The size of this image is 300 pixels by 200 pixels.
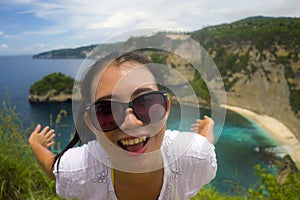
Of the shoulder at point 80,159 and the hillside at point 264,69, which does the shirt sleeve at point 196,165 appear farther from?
the hillside at point 264,69

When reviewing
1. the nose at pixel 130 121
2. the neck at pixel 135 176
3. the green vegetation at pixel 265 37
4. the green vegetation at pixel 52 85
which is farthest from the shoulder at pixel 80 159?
the green vegetation at pixel 52 85

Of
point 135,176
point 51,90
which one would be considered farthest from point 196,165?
point 51,90

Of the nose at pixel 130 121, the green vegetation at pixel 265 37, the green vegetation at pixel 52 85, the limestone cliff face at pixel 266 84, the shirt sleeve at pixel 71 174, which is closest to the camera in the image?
the nose at pixel 130 121

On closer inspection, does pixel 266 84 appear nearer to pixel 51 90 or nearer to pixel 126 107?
pixel 51 90

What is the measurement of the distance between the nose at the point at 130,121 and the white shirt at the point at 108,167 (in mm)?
191

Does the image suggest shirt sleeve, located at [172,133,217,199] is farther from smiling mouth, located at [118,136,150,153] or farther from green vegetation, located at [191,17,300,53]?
green vegetation, located at [191,17,300,53]

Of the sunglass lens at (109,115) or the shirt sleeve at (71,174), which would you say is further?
the shirt sleeve at (71,174)

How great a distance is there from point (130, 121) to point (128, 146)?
95 mm

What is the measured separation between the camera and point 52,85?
111 feet

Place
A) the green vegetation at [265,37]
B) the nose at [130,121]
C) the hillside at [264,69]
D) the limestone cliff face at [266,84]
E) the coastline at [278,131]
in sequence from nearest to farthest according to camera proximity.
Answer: the nose at [130,121], the coastline at [278,131], the limestone cliff face at [266,84], the hillside at [264,69], the green vegetation at [265,37]

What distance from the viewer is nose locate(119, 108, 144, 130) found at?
79 centimetres

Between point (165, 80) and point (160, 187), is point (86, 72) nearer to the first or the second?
point (165, 80)

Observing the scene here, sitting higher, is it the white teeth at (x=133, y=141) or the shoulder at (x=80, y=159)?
the white teeth at (x=133, y=141)

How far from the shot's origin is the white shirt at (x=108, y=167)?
0.97 metres
